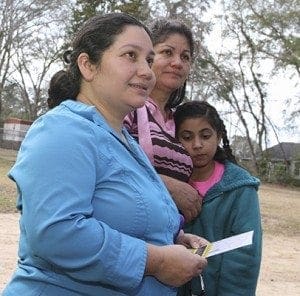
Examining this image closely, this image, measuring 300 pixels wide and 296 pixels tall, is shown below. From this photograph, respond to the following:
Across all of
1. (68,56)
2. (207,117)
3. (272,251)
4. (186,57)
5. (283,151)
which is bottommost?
(272,251)

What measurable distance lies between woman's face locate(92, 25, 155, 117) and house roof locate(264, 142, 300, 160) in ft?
120

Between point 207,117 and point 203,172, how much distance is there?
23 centimetres

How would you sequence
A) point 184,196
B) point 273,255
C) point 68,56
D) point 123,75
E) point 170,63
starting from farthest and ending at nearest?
point 273,255
point 170,63
point 184,196
point 68,56
point 123,75

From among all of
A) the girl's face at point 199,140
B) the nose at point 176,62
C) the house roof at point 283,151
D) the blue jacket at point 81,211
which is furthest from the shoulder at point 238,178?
the house roof at point 283,151

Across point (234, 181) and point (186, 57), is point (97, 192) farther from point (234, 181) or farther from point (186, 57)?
point (186, 57)

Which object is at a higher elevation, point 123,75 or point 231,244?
point 123,75

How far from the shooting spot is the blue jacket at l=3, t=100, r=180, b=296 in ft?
4.42

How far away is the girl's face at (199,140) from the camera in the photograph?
2.31 meters

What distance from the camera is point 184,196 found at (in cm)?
205

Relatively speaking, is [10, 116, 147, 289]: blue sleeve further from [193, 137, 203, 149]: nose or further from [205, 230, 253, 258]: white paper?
[193, 137, 203, 149]: nose

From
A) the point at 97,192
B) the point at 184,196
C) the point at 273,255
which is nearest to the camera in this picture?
the point at 97,192

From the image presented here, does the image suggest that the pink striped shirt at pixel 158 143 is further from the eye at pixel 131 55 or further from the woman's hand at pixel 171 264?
the woman's hand at pixel 171 264

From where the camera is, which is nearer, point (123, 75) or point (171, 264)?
point (171, 264)

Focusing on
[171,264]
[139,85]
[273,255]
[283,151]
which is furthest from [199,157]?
[283,151]
